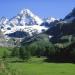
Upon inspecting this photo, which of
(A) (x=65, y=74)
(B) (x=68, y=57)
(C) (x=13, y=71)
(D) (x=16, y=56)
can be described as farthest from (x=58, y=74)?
(D) (x=16, y=56)

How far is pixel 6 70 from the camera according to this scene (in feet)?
110

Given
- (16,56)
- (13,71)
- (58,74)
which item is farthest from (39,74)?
(16,56)

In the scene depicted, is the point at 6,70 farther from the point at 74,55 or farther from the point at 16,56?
the point at 16,56

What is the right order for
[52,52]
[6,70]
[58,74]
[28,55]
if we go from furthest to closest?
[52,52] → [28,55] → [58,74] → [6,70]

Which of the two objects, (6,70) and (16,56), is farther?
(16,56)

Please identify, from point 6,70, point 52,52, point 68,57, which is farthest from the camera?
point 52,52

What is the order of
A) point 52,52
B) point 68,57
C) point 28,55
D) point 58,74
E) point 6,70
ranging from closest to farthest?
point 6,70 → point 58,74 → point 28,55 → point 68,57 → point 52,52

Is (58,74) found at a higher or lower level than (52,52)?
lower

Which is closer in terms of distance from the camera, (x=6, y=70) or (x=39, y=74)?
(x=6, y=70)

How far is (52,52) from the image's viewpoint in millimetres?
195125

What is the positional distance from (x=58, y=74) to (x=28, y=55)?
85.2m

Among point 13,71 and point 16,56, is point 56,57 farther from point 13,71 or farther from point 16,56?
point 13,71

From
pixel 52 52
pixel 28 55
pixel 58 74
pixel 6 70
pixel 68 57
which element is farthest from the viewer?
pixel 52 52

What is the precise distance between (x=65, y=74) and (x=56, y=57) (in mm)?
101190
